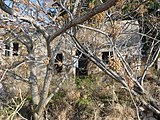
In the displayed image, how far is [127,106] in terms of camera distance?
8469 mm

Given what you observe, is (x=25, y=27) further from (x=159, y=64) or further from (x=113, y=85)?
(x=159, y=64)

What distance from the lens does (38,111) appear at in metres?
8.04

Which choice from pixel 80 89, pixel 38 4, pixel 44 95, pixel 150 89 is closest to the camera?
pixel 38 4

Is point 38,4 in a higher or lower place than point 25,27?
higher

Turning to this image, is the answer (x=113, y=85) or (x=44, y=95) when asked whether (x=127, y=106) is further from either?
(x=44, y=95)

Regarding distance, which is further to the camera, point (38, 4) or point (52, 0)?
point (52, 0)

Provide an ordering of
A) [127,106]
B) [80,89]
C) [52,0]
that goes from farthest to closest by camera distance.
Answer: [80,89] < [127,106] < [52,0]

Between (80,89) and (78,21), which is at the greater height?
(78,21)

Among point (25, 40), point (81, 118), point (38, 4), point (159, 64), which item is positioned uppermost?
point (38, 4)

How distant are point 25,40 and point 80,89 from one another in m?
2.69

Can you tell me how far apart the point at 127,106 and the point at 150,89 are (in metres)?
1.06

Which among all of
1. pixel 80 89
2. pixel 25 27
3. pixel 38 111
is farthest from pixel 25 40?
pixel 80 89

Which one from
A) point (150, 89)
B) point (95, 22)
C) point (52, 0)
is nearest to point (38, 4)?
point (52, 0)

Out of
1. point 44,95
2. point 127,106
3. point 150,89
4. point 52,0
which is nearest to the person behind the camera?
point 52,0
